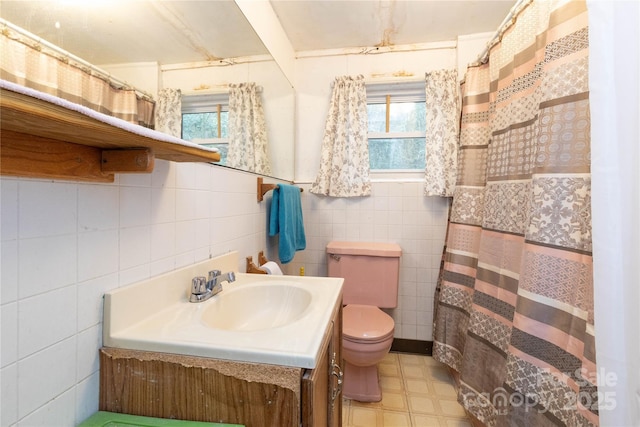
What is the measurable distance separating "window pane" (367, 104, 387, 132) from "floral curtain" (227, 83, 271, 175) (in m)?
0.87

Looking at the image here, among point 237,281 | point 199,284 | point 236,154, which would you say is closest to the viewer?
point 199,284

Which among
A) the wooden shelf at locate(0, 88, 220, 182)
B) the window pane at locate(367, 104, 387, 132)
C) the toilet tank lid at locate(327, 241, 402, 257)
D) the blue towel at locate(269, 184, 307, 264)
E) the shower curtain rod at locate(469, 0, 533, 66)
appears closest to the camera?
→ the wooden shelf at locate(0, 88, 220, 182)

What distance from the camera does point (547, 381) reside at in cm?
90

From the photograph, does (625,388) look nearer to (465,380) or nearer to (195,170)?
(465,380)

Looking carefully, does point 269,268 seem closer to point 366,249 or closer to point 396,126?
point 366,249

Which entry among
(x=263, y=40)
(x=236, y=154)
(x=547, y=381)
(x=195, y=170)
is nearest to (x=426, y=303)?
(x=547, y=381)

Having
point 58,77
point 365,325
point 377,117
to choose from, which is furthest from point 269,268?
point 377,117

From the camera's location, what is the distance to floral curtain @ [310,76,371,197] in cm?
201

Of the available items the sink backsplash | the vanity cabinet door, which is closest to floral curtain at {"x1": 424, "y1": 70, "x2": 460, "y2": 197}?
the vanity cabinet door

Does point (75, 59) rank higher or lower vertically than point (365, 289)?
higher

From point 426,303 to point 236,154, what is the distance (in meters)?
1.64

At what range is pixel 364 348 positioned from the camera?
1.44 metres

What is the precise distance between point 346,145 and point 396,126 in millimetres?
425

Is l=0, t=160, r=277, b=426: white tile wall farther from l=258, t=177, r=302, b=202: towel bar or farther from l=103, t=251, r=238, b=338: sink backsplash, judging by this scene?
l=258, t=177, r=302, b=202: towel bar
